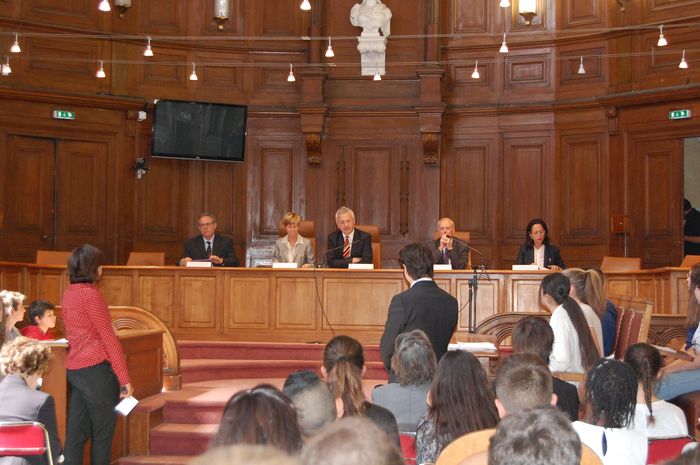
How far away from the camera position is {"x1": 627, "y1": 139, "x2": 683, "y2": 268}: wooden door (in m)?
11.6

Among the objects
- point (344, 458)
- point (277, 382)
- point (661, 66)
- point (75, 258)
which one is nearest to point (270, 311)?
point (277, 382)

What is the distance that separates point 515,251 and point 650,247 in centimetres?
166

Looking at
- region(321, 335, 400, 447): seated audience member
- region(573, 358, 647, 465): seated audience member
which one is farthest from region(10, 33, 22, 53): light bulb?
region(573, 358, 647, 465): seated audience member

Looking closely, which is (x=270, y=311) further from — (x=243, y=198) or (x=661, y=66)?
(x=661, y=66)

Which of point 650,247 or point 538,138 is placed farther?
point 538,138

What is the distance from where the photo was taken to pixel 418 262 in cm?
566

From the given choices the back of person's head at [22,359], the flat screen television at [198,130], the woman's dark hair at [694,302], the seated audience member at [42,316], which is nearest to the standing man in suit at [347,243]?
the flat screen television at [198,130]

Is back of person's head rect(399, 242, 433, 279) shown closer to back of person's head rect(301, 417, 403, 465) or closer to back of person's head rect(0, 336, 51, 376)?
back of person's head rect(0, 336, 51, 376)

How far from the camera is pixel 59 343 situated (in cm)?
654

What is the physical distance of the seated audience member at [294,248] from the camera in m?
10.5

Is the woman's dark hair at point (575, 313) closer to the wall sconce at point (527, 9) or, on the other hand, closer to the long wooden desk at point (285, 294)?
the long wooden desk at point (285, 294)

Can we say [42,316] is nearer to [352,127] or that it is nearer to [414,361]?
[414,361]

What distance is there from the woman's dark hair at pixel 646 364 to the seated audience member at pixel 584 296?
106 centimetres

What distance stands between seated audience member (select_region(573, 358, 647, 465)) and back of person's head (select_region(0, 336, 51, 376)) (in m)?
2.62
